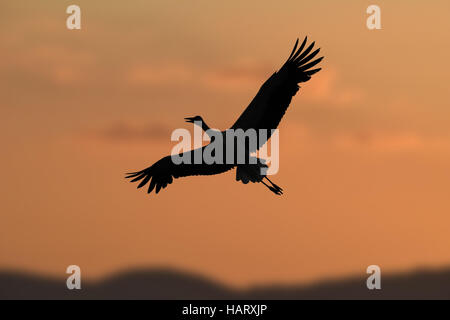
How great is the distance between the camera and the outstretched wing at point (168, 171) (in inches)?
977

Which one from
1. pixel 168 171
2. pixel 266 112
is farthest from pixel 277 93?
pixel 168 171

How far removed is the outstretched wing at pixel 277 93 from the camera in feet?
75.4

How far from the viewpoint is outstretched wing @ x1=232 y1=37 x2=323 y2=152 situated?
23.0m

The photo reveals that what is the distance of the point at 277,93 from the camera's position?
2317cm

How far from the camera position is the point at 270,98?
23.1 m

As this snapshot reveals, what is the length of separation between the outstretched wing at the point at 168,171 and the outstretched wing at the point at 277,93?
6.01ft

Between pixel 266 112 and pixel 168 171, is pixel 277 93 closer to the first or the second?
pixel 266 112

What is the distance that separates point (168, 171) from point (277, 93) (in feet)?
14.0

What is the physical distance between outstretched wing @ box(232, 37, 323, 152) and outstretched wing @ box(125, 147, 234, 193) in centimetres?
183
